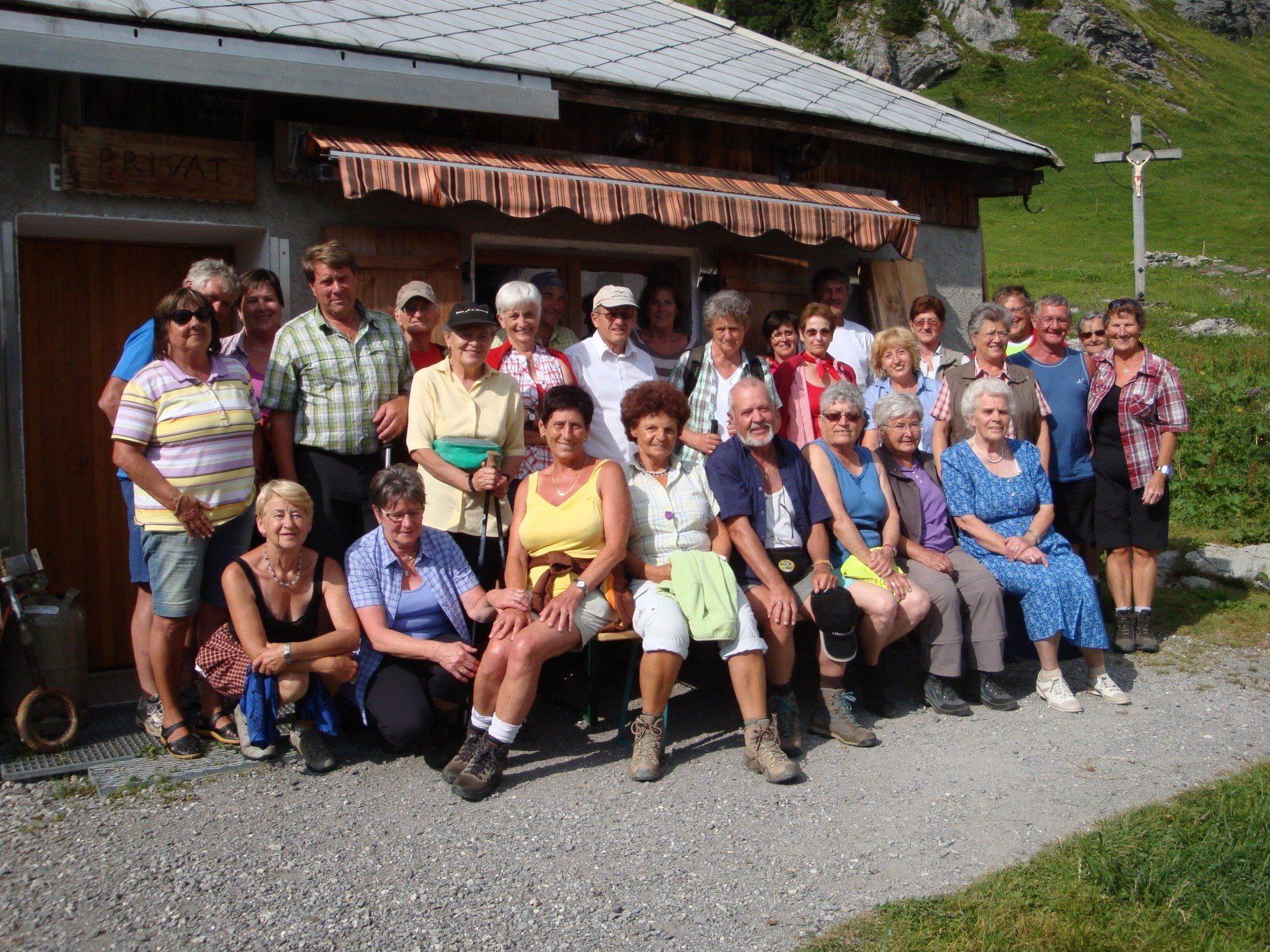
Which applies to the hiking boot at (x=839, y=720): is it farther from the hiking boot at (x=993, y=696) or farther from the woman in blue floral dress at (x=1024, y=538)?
the woman in blue floral dress at (x=1024, y=538)

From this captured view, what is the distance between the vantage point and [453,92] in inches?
213

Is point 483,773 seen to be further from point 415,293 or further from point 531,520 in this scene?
point 415,293

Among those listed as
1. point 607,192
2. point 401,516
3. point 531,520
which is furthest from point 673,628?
point 607,192

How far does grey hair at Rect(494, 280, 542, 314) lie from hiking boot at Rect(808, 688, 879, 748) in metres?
2.19

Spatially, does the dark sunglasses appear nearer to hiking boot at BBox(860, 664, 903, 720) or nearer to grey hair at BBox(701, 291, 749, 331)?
grey hair at BBox(701, 291, 749, 331)

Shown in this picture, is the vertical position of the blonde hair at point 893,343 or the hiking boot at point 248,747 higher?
the blonde hair at point 893,343

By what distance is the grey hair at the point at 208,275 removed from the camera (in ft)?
14.6

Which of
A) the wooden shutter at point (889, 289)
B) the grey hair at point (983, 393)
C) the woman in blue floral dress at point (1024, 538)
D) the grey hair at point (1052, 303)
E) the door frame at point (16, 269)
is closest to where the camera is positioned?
the door frame at point (16, 269)

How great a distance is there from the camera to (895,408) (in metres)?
5.18

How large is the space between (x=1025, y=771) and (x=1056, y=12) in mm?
68771

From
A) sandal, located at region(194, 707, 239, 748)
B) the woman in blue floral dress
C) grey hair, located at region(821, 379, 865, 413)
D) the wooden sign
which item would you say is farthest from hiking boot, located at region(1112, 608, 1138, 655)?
the wooden sign

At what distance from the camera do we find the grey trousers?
15.9 ft

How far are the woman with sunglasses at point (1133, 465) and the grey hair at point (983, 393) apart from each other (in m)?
1.09

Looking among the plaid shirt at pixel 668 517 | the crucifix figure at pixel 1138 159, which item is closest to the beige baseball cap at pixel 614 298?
the plaid shirt at pixel 668 517
